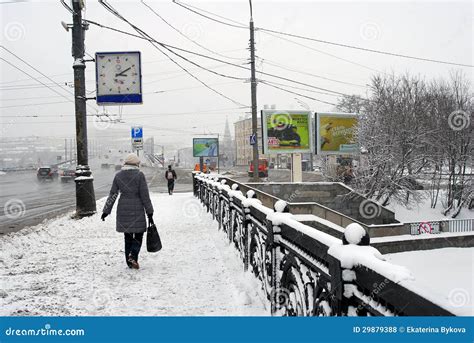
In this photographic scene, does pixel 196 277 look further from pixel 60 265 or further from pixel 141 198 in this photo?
pixel 60 265

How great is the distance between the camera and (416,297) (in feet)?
4.83

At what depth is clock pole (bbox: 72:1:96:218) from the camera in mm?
10297

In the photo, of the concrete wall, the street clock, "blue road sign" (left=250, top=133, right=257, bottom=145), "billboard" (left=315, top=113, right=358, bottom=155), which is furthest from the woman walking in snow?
"billboard" (left=315, top=113, right=358, bottom=155)

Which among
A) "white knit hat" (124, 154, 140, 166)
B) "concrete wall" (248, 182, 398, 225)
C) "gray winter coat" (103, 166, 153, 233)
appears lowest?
"concrete wall" (248, 182, 398, 225)

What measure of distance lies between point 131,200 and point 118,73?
23.4ft

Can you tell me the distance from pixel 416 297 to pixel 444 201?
30.6 m

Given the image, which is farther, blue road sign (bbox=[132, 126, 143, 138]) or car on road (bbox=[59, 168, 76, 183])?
car on road (bbox=[59, 168, 76, 183])

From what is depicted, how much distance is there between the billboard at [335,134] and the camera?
25.3 metres

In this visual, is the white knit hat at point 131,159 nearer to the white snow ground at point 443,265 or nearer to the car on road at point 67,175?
the white snow ground at point 443,265

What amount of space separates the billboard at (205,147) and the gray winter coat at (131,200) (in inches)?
918

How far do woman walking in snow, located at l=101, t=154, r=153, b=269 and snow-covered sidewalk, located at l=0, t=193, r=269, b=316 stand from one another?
40 centimetres

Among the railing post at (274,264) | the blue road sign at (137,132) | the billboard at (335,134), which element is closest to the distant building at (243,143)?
the billboard at (335,134)

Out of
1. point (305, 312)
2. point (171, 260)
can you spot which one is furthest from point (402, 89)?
point (305, 312)

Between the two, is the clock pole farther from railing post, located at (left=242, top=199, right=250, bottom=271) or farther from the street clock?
railing post, located at (left=242, top=199, right=250, bottom=271)
